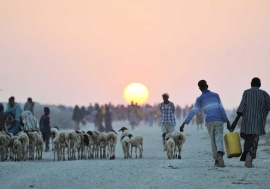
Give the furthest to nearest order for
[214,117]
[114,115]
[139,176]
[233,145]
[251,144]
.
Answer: [114,115] → [214,117] → [233,145] → [251,144] → [139,176]

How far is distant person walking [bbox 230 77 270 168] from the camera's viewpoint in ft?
44.7

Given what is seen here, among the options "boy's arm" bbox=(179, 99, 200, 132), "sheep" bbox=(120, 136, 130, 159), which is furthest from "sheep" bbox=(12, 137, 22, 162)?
"boy's arm" bbox=(179, 99, 200, 132)

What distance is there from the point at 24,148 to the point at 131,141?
320 cm

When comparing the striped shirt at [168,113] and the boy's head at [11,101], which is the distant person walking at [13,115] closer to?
the boy's head at [11,101]

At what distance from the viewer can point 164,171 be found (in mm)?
13305

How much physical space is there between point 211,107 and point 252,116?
96 cm

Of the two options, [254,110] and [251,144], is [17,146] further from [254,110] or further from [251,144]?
[254,110]

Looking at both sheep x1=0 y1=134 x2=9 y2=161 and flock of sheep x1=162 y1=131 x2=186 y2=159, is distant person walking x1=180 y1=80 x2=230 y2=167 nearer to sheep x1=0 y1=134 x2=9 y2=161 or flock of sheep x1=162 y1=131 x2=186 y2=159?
flock of sheep x1=162 y1=131 x2=186 y2=159

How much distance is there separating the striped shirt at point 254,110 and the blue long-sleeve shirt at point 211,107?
51cm

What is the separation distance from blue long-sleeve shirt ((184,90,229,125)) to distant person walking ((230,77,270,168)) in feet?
1.61

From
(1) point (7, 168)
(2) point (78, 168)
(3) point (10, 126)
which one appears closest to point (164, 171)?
(2) point (78, 168)

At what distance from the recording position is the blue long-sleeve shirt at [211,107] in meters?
14.1

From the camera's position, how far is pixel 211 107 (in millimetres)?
14125

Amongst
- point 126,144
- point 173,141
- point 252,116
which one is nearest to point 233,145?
point 252,116
